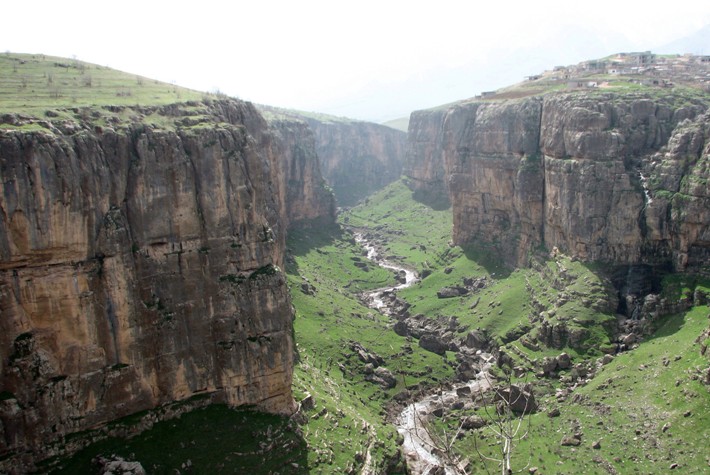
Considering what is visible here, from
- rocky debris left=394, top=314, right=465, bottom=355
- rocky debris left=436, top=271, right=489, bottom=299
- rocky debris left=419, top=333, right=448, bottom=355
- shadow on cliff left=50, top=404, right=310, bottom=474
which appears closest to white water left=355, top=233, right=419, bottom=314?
rocky debris left=394, top=314, right=465, bottom=355

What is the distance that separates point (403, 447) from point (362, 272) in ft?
225

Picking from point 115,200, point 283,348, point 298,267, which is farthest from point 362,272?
point 115,200

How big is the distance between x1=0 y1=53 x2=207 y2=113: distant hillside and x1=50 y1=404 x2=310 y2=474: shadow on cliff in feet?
91.1

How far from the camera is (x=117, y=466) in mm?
51594

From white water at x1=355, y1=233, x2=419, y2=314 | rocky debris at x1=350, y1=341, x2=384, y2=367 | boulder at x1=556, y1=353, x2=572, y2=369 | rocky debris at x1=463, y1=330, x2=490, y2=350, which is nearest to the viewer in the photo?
boulder at x1=556, y1=353, x2=572, y2=369

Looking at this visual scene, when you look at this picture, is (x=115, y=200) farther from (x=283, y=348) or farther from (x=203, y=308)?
(x=283, y=348)

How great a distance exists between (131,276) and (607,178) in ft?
223

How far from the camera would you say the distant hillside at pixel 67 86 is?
56.8m

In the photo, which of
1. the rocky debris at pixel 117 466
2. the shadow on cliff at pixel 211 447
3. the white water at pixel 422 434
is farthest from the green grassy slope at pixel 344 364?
the rocky debris at pixel 117 466

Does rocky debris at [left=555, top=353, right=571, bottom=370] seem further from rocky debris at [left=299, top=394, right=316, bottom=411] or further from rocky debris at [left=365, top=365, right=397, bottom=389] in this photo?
rocky debris at [left=299, top=394, right=316, bottom=411]

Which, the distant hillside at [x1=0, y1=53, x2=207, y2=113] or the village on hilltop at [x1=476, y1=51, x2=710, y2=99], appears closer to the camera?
the distant hillside at [x1=0, y1=53, x2=207, y2=113]

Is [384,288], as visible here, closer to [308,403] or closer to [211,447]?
[308,403]

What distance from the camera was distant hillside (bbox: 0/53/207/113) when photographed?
56.8 metres

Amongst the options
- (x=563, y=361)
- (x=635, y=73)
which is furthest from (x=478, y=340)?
(x=635, y=73)
